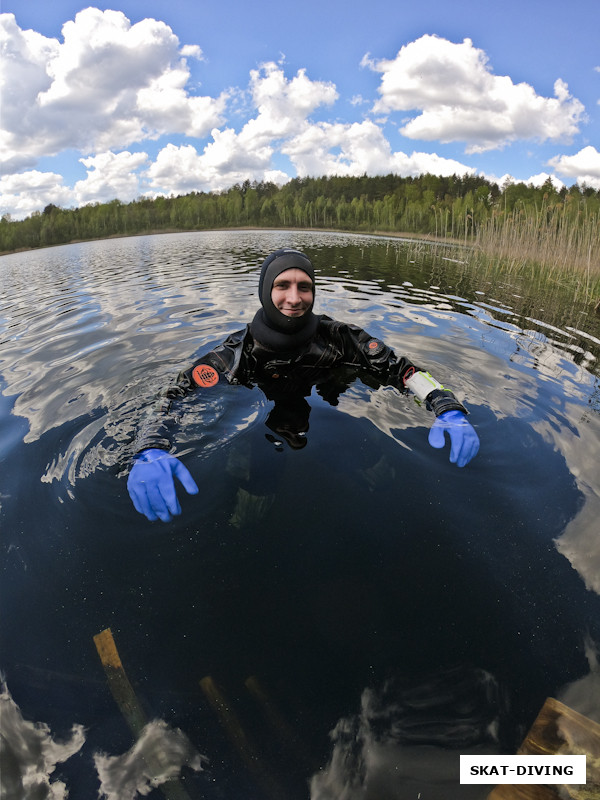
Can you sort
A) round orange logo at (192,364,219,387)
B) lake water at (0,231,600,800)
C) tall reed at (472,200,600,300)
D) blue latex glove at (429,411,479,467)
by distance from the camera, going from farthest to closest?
tall reed at (472,200,600,300)
round orange logo at (192,364,219,387)
blue latex glove at (429,411,479,467)
lake water at (0,231,600,800)

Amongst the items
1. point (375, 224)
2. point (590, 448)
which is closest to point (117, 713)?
point (590, 448)

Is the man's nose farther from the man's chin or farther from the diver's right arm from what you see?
the diver's right arm

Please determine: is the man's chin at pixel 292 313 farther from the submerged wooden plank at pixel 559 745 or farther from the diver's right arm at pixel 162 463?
the submerged wooden plank at pixel 559 745

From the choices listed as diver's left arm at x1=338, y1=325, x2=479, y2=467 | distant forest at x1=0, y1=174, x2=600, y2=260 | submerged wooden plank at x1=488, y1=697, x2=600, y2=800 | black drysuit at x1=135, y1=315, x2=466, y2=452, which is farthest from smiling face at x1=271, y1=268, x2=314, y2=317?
distant forest at x1=0, y1=174, x2=600, y2=260

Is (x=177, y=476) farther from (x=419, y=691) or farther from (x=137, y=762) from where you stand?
(x=419, y=691)

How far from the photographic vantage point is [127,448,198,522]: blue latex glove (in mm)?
2574

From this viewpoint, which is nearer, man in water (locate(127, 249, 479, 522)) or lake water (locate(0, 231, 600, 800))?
lake water (locate(0, 231, 600, 800))

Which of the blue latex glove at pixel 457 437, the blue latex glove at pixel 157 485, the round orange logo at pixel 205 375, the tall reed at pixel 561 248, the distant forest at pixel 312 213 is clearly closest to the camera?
the blue latex glove at pixel 157 485

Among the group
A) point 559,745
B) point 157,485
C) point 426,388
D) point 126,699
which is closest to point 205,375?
point 157,485

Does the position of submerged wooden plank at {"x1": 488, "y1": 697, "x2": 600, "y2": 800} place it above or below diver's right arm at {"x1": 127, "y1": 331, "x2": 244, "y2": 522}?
below

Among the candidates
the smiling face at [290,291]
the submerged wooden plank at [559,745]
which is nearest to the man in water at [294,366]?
the smiling face at [290,291]

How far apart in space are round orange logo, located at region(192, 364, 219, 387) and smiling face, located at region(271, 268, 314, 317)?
2.88 feet

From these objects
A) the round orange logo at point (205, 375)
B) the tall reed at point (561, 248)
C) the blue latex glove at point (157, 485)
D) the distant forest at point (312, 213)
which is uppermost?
the distant forest at point (312, 213)

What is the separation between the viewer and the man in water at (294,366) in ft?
10.2
